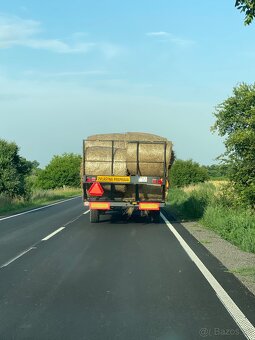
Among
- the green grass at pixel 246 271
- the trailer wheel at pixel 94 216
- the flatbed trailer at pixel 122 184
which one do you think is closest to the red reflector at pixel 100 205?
the flatbed trailer at pixel 122 184

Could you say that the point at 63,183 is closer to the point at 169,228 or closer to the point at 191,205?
the point at 191,205

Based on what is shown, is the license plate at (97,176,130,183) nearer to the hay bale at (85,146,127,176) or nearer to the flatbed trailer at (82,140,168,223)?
the flatbed trailer at (82,140,168,223)

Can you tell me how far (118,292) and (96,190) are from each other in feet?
32.4

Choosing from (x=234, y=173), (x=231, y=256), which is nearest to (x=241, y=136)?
(x=234, y=173)

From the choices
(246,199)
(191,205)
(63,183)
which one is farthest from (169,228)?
(63,183)

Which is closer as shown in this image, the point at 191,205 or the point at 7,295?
the point at 7,295

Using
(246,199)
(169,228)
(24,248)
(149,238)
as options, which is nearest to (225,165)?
(246,199)

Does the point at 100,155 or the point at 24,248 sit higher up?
the point at 100,155

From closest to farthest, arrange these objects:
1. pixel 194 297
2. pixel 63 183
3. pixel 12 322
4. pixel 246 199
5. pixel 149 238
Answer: pixel 12 322 → pixel 194 297 → pixel 149 238 → pixel 246 199 → pixel 63 183

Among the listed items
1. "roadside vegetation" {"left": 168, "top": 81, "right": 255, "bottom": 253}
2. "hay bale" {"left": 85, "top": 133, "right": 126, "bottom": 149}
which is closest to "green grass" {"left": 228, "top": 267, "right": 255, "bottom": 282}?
"roadside vegetation" {"left": 168, "top": 81, "right": 255, "bottom": 253}

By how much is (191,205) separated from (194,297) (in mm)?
15519

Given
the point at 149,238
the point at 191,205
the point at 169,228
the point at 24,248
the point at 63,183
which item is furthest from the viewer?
the point at 63,183

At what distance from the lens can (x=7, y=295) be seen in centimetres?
673

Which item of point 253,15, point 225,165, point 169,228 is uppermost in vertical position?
point 253,15
